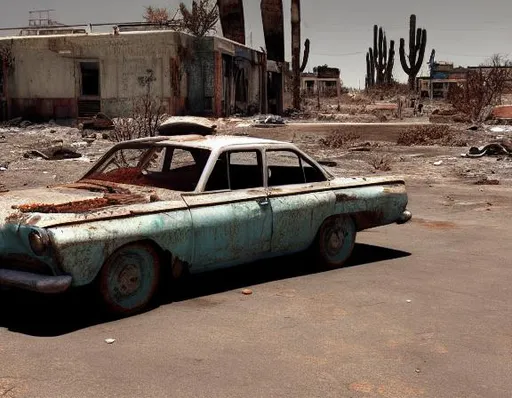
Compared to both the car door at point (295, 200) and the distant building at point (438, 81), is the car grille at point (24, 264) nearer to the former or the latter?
the car door at point (295, 200)

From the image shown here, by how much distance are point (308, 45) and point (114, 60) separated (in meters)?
36.5

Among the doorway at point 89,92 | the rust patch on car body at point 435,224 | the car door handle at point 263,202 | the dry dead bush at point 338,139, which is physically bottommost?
the rust patch on car body at point 435,224

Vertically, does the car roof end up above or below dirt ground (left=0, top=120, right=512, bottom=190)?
above

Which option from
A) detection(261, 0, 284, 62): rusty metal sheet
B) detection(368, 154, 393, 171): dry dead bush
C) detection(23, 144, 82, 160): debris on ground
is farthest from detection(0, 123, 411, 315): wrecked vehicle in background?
detection(261, 0, 284, 62): rusty metal sheet

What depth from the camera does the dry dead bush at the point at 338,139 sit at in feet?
68.4

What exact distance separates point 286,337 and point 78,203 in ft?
6.01

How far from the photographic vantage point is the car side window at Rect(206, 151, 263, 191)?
19.5 feet

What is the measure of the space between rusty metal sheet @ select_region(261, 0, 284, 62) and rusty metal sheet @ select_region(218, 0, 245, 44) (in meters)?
2.71

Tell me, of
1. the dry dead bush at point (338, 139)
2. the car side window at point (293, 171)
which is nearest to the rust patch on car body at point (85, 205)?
the car side window at point (293, 171)

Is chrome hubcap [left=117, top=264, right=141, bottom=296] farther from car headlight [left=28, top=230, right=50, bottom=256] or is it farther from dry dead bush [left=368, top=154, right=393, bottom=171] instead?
dry dead bush [left=368, top=154, right=393, bottom=171]

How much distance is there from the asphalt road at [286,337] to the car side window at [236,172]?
2.80ft

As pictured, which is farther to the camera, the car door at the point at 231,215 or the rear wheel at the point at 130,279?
the car door at the point at 231,215

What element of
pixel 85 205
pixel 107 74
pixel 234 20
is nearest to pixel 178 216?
pixel 85 205

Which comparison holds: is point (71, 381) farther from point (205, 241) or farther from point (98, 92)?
point (98, 92)
